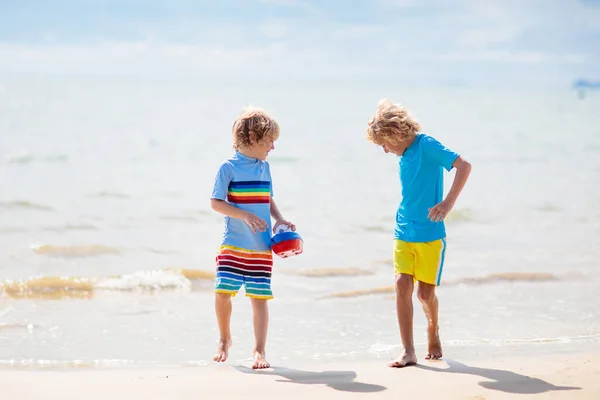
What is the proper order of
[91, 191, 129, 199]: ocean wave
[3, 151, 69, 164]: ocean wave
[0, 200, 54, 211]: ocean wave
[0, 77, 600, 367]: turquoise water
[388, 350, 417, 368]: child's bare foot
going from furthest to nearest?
1. [3, 151, 69, 164]: ocean wave
2. [91, 191, 129, 199]: ocean wave
3. [0, 200, 54, 211]: ocean wave
4. [0, 77, 600, 367]: turquoise water
5. [388, 350, 417, 368]: child's bare foot

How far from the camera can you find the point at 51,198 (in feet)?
47.4

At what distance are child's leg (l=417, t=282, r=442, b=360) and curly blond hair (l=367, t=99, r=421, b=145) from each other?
842mm

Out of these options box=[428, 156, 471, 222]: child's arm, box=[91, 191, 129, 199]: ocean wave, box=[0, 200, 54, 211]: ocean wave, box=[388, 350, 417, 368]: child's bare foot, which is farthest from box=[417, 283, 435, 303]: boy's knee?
box=[91, 191, 129, 199]: ocean wave

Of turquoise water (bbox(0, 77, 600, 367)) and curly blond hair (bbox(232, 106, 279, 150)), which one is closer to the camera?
curly blond hair (bbox(232, 106, 279, 150))

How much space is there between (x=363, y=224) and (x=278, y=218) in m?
7.10

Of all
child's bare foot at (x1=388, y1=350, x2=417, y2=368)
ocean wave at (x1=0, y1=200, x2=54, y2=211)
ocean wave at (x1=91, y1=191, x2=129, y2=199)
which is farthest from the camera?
ocean wave at (x1=91, y1=191, x2=129, y2=199)

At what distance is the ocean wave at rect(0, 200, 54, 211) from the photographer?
13.5m

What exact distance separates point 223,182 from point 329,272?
403 centimetres

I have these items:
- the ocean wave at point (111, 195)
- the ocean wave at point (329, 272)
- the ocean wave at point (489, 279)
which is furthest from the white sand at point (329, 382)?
the ocean wave at point (111, 195)

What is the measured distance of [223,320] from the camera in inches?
193

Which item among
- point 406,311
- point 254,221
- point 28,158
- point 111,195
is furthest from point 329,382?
point 28,158

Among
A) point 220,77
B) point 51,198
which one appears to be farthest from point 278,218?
point 220,77

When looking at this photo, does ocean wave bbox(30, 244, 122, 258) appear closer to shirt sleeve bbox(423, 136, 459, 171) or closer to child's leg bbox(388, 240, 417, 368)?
child's leg bbox(388, 240, 417, 368)

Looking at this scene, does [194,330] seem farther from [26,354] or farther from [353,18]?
[353,18]
